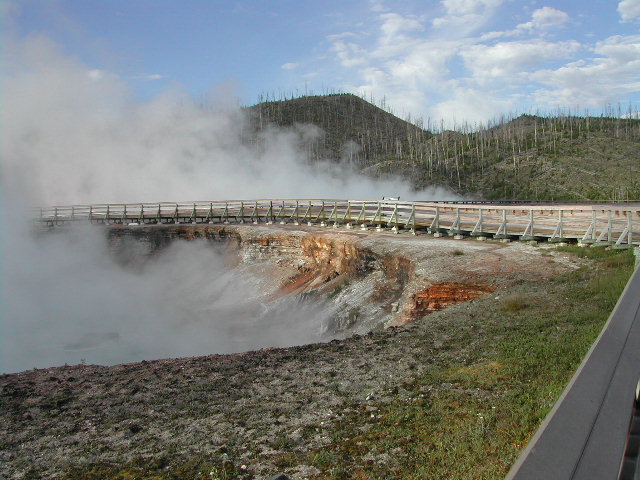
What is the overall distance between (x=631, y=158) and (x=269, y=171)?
54.4m

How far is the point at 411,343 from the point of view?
9.93 metres

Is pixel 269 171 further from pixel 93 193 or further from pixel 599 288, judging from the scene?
pixel 599 288

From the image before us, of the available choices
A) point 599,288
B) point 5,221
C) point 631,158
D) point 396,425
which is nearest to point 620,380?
point 396,425

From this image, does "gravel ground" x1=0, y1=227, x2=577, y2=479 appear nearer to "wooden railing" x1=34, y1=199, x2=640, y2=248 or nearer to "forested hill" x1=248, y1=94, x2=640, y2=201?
"wooden railing" x1=34, y1=199, x2=640, y2=248

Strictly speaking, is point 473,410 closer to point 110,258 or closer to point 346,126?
point 110,258

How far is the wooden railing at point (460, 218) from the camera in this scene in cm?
1777

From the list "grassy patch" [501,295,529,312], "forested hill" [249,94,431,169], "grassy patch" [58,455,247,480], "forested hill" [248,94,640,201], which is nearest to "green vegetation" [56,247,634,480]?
"grassy patch" [58,455,247,480]

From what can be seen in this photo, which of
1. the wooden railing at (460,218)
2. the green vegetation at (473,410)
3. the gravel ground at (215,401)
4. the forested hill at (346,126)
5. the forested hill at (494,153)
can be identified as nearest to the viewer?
the green vegetation at (473,410)

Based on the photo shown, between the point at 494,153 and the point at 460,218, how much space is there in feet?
244

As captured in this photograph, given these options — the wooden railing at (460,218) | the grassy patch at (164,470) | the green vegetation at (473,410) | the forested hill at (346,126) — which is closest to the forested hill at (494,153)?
the forested hill at (346,126)

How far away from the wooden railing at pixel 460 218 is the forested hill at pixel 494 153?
122 feet

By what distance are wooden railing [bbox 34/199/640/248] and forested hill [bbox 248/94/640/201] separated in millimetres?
37336

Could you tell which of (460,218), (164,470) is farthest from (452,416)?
(460,218)

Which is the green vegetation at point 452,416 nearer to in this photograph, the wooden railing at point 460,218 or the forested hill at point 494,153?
the wooden railing at point 460,218
